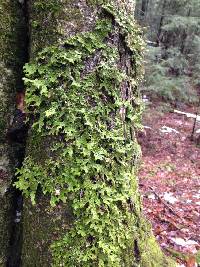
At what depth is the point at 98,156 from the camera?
7.46 feet

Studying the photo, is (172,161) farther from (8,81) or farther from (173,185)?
(8,81)

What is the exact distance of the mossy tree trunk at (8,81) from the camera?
2.44 metres

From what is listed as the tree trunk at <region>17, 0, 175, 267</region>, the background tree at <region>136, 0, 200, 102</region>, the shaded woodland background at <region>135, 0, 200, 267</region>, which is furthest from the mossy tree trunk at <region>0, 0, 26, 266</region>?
the background tree at <region>136, 0, 200, 102</region>

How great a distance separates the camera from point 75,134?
223cm

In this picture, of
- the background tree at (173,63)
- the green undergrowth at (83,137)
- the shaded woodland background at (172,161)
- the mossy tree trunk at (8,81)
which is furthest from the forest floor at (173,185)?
the mossy tree trunk at (8,81)

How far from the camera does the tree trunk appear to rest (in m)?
2.21

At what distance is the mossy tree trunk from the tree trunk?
209mm

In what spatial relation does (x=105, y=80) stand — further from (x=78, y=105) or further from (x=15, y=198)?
(x=15, y=198)

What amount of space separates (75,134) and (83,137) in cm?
6

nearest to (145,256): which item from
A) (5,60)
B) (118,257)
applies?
(118,257)

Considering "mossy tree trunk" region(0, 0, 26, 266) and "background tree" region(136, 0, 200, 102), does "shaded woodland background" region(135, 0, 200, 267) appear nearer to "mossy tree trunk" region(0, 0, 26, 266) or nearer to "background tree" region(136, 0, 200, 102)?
"background tree" region(136, 0, 200, 102)

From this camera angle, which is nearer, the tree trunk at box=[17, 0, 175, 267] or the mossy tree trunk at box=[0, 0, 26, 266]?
the tree trunk at box=[17, 0, 175, 267]

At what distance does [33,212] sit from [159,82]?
9532 mm

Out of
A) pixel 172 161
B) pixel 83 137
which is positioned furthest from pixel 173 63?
pixel 83 137
